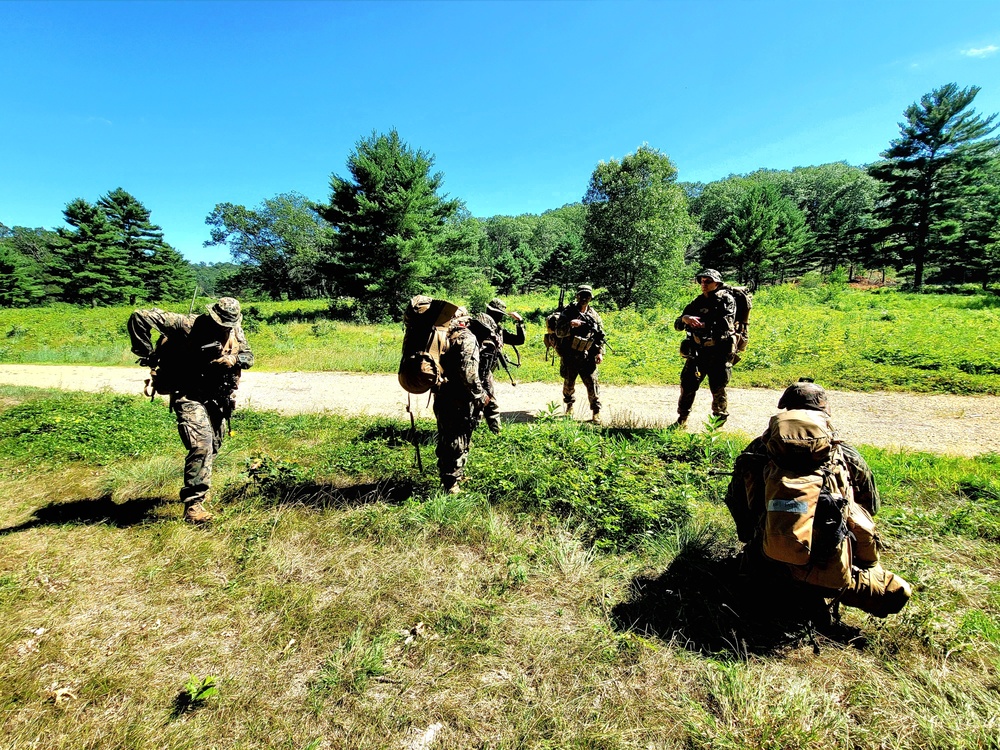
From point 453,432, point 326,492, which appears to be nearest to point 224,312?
point 326,492

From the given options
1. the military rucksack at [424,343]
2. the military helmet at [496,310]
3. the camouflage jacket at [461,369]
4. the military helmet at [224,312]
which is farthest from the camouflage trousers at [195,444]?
the military helmet at [496,310]

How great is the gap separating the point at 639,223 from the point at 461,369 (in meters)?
22.9

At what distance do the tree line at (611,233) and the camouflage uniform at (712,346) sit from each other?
15423mm

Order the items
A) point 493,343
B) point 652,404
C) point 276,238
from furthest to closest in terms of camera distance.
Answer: point 276,238 → point 652,404 → point 493,343

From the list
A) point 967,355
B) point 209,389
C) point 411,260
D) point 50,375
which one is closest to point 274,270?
point 411,260

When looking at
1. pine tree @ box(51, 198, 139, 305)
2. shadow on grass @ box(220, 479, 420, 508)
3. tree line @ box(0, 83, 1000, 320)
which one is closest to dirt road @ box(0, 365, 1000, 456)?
shadow on grass @ box(220, 479, 420, 508)

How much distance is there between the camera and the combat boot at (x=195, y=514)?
A: 13.6 feet

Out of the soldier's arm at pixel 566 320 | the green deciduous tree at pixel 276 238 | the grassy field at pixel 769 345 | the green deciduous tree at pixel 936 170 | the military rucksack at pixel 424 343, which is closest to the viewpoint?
the military rucksack at pixel 424 343

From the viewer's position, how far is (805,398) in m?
2.71

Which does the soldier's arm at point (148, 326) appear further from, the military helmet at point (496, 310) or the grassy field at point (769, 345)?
the grassy field at point (769, 345)

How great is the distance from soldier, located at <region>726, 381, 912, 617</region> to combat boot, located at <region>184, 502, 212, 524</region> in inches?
191

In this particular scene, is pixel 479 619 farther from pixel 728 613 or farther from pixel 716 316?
pixel 716 316

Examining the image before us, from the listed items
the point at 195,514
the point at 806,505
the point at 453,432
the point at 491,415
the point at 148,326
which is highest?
the point at 148,326

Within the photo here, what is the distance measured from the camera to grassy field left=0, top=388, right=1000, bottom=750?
2182mm
